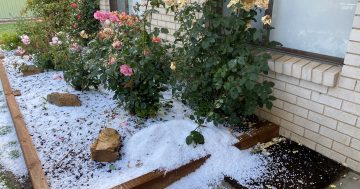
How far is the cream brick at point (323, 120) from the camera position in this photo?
2304mm

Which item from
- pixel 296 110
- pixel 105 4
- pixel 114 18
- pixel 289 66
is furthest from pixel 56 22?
pixel 296 110

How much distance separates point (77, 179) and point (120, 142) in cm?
47

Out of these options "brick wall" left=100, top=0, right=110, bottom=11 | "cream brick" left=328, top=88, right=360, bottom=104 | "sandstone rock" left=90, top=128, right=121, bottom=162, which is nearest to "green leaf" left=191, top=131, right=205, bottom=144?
"sandstone rock" left=90, top=128, right=121, bottom=162

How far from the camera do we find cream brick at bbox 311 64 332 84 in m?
2.21

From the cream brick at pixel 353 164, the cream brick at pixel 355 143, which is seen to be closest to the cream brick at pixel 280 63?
the cream brick at pixel 355 143

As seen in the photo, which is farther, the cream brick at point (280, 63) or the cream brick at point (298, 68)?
the cream brick at point (280, 63)

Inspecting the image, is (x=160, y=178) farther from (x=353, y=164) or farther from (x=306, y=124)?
(x=353, y=164)

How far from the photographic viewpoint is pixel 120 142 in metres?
2.44

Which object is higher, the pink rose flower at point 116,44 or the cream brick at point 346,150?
the pink rose flower at point 116,44

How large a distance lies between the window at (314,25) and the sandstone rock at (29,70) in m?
3.61

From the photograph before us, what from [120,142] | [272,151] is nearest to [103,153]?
[120,142]

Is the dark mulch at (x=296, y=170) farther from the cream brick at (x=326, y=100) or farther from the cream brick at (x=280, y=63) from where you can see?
the cream brick at (x=280, y=63)

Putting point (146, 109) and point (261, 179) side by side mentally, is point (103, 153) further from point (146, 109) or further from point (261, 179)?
point (261, 179)

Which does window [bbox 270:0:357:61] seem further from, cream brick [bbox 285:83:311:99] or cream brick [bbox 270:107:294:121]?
cream brick [bbox 270:107:294:121]
